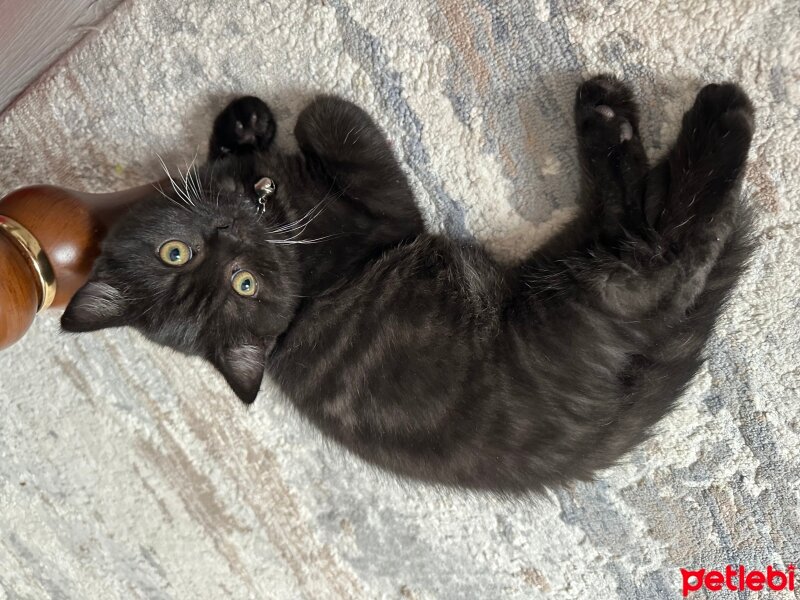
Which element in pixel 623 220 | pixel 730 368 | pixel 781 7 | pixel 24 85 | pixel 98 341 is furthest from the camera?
pixel 98 341

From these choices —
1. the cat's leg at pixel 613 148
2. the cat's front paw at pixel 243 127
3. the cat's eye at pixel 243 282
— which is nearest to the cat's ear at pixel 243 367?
the cat's eye at pixel 243 282

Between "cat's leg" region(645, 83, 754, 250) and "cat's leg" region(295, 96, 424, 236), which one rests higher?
"cat's leg" region(295, 96, 424, 236)

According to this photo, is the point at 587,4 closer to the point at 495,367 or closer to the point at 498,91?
the point at 498,91

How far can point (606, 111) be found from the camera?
1.08 metres

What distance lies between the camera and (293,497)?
161cm

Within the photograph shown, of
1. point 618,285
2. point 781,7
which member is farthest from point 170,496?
point 781,7

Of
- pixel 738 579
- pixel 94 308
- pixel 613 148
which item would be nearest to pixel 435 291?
pixel 613 148

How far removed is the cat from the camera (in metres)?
1.04

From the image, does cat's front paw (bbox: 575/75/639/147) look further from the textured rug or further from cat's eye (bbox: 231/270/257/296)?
cat's eye (bbox: 231/270/257/296)

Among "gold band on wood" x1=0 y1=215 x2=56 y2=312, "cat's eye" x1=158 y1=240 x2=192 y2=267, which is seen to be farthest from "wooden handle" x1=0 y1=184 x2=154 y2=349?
"cat's eye" x1=158 y1=240 x2=192 y2=267

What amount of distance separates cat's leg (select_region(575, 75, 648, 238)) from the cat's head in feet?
2.04

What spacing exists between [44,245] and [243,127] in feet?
1.45

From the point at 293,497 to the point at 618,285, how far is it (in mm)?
1019

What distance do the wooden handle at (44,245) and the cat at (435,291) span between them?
0.07 m
